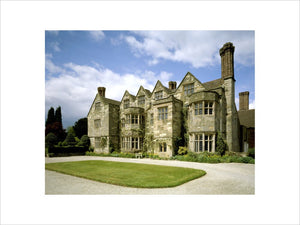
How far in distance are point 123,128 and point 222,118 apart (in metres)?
13.0

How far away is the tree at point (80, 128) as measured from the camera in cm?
3516

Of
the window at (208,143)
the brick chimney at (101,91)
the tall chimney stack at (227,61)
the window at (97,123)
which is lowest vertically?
the window at (208,143)

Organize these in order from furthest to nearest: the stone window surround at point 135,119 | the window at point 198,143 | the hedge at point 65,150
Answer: the stone window surround at point 135,119
the hedge at point 65,150
the window at point 198,143

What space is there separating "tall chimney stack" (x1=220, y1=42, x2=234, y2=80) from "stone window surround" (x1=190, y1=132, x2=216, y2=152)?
617 centimetres

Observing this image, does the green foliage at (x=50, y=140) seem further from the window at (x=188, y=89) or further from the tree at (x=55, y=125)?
the window at (x=188, y=89)

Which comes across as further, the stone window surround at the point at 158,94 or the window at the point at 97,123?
the window at the point at 97,123

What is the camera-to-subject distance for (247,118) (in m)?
22.3

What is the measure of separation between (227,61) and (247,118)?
11.4 meters

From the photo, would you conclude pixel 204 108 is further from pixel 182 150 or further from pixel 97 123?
pixel 97 123

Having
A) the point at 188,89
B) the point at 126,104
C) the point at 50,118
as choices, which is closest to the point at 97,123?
the point at 126,104

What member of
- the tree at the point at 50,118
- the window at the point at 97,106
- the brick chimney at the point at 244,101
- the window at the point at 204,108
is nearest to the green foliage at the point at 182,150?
the window at the point at 204,108

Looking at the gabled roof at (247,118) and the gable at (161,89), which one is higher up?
the gable at (161,89)

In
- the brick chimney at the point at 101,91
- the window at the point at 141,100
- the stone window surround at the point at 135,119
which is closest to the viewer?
the stone window surround at the point at 135,119
